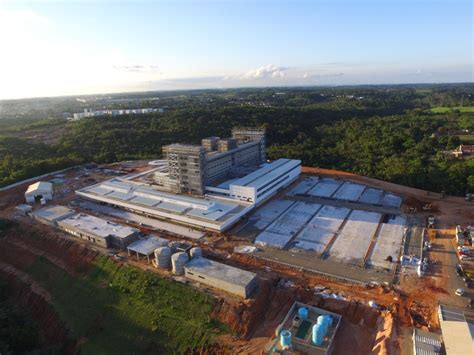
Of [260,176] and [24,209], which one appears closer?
[24,209]

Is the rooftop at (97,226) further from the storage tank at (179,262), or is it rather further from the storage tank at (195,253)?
the storage tank at (195,253)

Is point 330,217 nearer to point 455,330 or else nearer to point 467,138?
point 455,330

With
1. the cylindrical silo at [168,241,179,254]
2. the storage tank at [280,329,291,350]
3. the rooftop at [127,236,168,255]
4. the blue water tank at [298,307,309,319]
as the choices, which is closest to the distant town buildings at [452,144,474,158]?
the blue water tank at [298,307,309,319]

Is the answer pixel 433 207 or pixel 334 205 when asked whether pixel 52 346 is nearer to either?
pixel 334 205

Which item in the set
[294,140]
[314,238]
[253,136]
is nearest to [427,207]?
→ [314,238]

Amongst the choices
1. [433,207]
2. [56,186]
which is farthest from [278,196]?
[56,186]

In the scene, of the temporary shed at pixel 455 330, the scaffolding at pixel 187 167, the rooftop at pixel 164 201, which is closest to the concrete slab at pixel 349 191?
the rooftop at pixel 164 201
